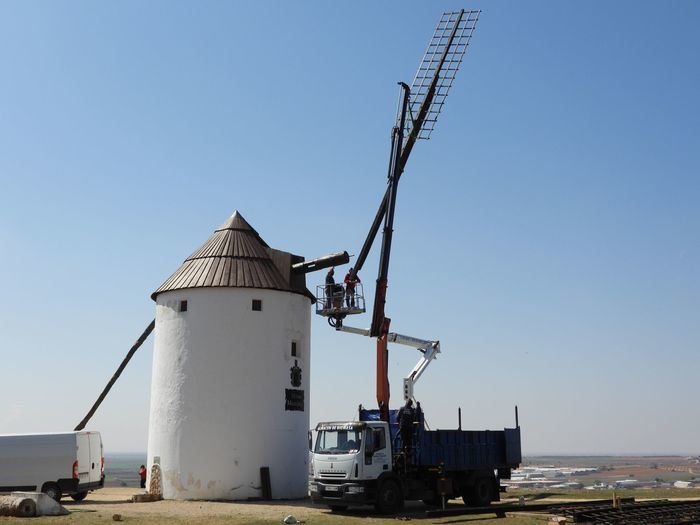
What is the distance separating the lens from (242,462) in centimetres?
2892

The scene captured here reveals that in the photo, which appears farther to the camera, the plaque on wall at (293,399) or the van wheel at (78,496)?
the plaque on wall at (293,399)

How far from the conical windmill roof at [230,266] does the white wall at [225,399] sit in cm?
38

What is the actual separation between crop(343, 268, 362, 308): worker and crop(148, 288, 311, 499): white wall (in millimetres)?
2801

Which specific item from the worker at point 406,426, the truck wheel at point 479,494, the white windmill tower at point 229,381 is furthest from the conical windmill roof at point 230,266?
the truck wheel at point 479,494

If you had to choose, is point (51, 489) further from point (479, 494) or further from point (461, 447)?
point (479, 494)

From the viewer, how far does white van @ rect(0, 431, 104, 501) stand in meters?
27.0

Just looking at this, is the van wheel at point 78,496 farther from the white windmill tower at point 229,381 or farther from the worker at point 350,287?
the worker at point 350,287

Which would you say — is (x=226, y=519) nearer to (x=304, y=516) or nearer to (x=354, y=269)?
(x=304, y=516)

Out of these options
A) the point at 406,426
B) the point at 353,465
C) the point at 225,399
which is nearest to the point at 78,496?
the point at 225,399

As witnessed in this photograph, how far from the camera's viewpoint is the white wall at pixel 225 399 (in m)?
28.9

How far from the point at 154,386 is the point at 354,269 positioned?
9.79 meters

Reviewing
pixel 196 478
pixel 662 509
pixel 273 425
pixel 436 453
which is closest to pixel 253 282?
pixel 273 425

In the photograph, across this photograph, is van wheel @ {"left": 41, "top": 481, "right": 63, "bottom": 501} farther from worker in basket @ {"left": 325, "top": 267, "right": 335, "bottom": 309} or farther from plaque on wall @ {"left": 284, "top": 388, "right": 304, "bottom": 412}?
worker in basket @ {"left": 325, "top": 267, "right": 335, "bottom": 309}

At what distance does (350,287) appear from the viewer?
3048 centimetres
